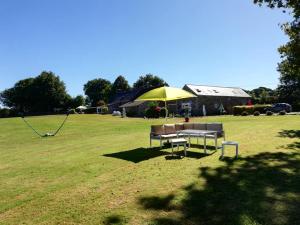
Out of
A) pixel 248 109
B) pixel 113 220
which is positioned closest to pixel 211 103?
pixel 248 109

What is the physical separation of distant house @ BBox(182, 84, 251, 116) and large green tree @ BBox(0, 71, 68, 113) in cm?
4502

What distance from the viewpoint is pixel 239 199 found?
5969 mm

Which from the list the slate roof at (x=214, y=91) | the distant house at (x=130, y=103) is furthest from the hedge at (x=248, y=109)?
the distant house at (x=130, y=103)

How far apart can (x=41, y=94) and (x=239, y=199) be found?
280 feet

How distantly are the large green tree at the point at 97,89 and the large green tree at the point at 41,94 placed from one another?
2197cm

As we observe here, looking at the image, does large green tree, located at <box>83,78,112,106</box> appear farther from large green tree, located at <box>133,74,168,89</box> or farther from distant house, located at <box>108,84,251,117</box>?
distant house, located at <box>108,84,251,117</box>

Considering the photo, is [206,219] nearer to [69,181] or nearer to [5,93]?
[69,181]

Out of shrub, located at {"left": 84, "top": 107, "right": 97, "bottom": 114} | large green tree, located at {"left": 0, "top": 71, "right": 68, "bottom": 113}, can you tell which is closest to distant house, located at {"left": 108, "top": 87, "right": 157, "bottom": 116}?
shrub, located at {"left": 84, "top": 107, "right": 97, "bottom": 114}

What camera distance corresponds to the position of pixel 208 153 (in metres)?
11.4

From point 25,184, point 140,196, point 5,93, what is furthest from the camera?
point 5,93

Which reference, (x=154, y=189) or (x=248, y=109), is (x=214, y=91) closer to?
(x=248, y=109)

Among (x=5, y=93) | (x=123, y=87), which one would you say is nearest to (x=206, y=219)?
(x=123, y=87)

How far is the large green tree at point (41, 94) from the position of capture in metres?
84.8

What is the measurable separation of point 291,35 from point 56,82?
77827 millimetres
